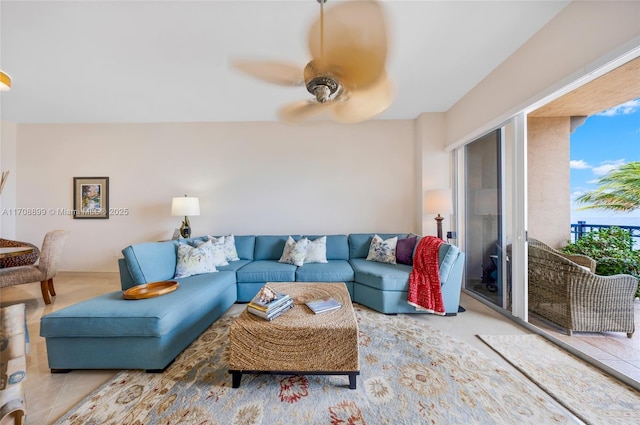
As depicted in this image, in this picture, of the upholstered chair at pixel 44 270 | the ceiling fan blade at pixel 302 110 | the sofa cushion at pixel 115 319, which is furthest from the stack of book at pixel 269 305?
the upholstered chair at pixel 44 270

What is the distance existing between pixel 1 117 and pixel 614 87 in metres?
7.91

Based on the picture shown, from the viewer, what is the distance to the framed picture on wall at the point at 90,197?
3824 millimetres

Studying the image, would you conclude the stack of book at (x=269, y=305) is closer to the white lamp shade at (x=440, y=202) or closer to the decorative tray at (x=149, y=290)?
the decorative tray at (x=149, y=290)

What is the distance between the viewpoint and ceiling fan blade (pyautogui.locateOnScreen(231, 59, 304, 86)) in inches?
57.8

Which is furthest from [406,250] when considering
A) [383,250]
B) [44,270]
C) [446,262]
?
[44,270]

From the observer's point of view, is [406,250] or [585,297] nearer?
[585,297]

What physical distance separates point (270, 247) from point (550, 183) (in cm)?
379

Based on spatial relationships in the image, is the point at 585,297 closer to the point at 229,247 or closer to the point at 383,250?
the point at 383,250

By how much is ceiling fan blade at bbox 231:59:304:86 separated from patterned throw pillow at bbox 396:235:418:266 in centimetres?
237

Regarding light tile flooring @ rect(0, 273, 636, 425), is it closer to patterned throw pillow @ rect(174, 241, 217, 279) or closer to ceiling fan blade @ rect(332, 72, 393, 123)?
patterned throw pillow @ rect(174, 241, 217, 279)

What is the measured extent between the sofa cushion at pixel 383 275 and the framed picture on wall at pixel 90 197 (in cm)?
434

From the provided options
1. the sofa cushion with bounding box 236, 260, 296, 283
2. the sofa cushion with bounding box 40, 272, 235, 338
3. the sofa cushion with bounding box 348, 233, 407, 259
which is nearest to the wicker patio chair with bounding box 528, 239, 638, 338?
the sofa cushion with bounding box 348, 233, 407, 259

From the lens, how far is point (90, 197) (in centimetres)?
384

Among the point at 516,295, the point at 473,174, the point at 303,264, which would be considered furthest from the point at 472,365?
the point at 473,174
